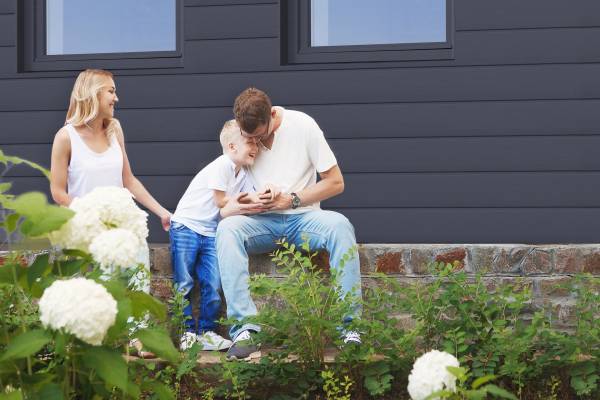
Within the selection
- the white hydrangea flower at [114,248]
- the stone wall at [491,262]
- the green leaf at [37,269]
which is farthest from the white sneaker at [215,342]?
the white hydrangea flower at [114,248]

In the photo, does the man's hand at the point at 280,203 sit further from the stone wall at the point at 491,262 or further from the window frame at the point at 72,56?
the window frame at the point at 72,56

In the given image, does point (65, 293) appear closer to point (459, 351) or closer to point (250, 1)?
point (459, 351)

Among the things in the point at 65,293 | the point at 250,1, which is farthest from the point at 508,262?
the point at 65,293

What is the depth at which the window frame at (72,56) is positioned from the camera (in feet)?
14.3

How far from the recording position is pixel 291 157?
3619 mm

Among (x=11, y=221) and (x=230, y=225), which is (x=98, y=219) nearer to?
(x=11, y=221)

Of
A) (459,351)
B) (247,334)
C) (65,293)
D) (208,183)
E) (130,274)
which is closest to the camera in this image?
(65,293)

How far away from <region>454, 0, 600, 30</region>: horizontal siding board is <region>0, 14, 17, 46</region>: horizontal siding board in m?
2.15

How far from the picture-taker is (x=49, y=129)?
442cm

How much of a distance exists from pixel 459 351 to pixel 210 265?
46.5 inches

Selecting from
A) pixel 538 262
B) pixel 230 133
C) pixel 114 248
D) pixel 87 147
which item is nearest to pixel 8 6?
pixel 87 147

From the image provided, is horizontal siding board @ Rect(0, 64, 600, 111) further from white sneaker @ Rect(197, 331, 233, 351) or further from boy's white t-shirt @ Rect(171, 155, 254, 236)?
white sneaker @ Rect(197, 331, 233, 351)

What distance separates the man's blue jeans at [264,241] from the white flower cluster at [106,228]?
1433mm

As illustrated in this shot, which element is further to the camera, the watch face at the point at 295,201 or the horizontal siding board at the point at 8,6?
the horizontal siding board at the point at 8,6
